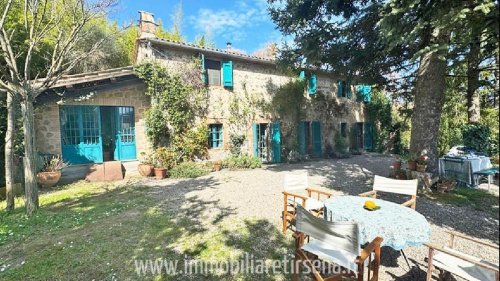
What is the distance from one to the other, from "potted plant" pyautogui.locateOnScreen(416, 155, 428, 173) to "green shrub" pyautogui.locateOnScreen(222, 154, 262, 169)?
631cm

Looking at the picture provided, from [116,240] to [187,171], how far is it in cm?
542

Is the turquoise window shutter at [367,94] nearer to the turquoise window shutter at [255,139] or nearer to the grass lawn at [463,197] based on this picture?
the turquoise window shutter at [255,139]

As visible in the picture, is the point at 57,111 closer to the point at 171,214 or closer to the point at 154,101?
the point at 154,101

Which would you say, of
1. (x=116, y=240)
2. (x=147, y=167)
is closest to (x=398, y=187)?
(x=116, y=240)

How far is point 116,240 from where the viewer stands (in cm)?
428

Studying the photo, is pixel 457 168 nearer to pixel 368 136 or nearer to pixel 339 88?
pixel 339 88

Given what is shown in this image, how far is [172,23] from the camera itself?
20.7 m

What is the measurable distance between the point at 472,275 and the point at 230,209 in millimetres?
4212

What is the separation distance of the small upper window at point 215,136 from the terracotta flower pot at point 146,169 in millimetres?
2626

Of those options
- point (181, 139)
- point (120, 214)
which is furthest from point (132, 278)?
point (181, 139)

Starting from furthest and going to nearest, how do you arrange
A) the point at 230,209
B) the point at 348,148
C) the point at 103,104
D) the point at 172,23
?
the point at 172,23 < the point at 348,148 < the point at 103,104 < the point at 230,209

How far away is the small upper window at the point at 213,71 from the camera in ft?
36.9

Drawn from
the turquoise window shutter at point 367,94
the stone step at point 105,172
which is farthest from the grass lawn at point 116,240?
the turquoise window shutter at point 367,94

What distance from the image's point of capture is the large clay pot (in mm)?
7633
